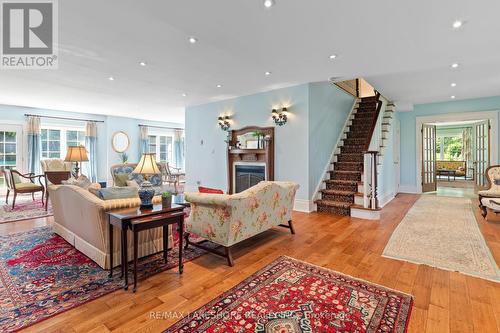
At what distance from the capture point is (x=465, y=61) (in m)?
3.99

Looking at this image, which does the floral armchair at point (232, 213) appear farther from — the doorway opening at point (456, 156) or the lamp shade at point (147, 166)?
the doorway opening at point (456, 156)

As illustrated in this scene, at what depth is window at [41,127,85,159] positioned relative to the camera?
8.07 metres

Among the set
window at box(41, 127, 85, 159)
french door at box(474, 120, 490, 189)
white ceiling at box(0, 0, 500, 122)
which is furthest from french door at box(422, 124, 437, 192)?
window at box(41, 127, 85, 159)

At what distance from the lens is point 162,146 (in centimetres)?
1137

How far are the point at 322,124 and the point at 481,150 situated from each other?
5.24m

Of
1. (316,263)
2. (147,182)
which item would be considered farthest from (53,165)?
(316,263)

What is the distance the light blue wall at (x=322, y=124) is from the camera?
5.31 metres

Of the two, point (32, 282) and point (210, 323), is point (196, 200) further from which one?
point (32, 282)

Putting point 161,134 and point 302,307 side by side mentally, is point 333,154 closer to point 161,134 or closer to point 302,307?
point 302,307

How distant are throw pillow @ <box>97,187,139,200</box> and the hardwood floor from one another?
1.03m

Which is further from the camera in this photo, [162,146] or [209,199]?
[162,146]

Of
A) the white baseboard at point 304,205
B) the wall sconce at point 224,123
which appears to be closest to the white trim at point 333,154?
the white baseboard at point 304,205

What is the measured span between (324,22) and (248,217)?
2375 millimetres

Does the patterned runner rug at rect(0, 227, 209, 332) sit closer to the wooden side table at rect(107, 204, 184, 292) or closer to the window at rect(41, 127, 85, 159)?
the wooden side table at rect(107, 204, 184, 292)
